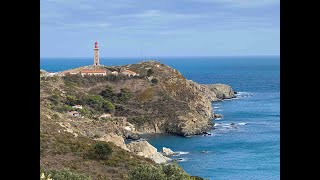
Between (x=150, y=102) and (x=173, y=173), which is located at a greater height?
(x=150, y=102)

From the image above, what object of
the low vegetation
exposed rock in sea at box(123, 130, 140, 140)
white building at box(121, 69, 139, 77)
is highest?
white building at box(121, 69, 139, 77)

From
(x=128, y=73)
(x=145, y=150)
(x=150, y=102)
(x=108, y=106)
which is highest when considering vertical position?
(x=128, y=73)

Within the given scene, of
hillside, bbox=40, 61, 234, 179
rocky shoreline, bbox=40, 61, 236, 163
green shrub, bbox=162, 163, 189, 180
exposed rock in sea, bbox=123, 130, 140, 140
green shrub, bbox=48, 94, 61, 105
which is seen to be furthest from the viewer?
rocky shoreline, bbox=40, 61, 236, 163

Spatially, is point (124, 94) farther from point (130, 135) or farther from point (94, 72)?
point (130, 135)

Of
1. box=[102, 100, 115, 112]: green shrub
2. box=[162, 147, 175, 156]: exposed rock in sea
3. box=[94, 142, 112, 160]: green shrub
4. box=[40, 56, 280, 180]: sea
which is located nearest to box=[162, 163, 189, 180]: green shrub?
box=[94, 142, 112, 160]: green shrub

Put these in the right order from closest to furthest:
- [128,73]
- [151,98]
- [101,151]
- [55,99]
A: [101,151]
[55,99]
[151,98]
[128,73]

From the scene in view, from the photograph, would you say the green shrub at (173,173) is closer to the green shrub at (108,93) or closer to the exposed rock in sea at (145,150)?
the exposed rock in sea at (145,150)

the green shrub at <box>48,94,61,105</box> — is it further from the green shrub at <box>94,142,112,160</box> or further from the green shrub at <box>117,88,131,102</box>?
the green shrub at <box>94,142,112,160</box>

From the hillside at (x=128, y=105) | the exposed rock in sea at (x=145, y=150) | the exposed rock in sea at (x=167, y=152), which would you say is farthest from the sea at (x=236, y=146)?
the hillside at (x=128, y=105)

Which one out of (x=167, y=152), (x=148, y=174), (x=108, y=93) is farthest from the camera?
(x=108, y=93)

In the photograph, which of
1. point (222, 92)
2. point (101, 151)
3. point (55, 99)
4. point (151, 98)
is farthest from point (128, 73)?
point (101, 151)
